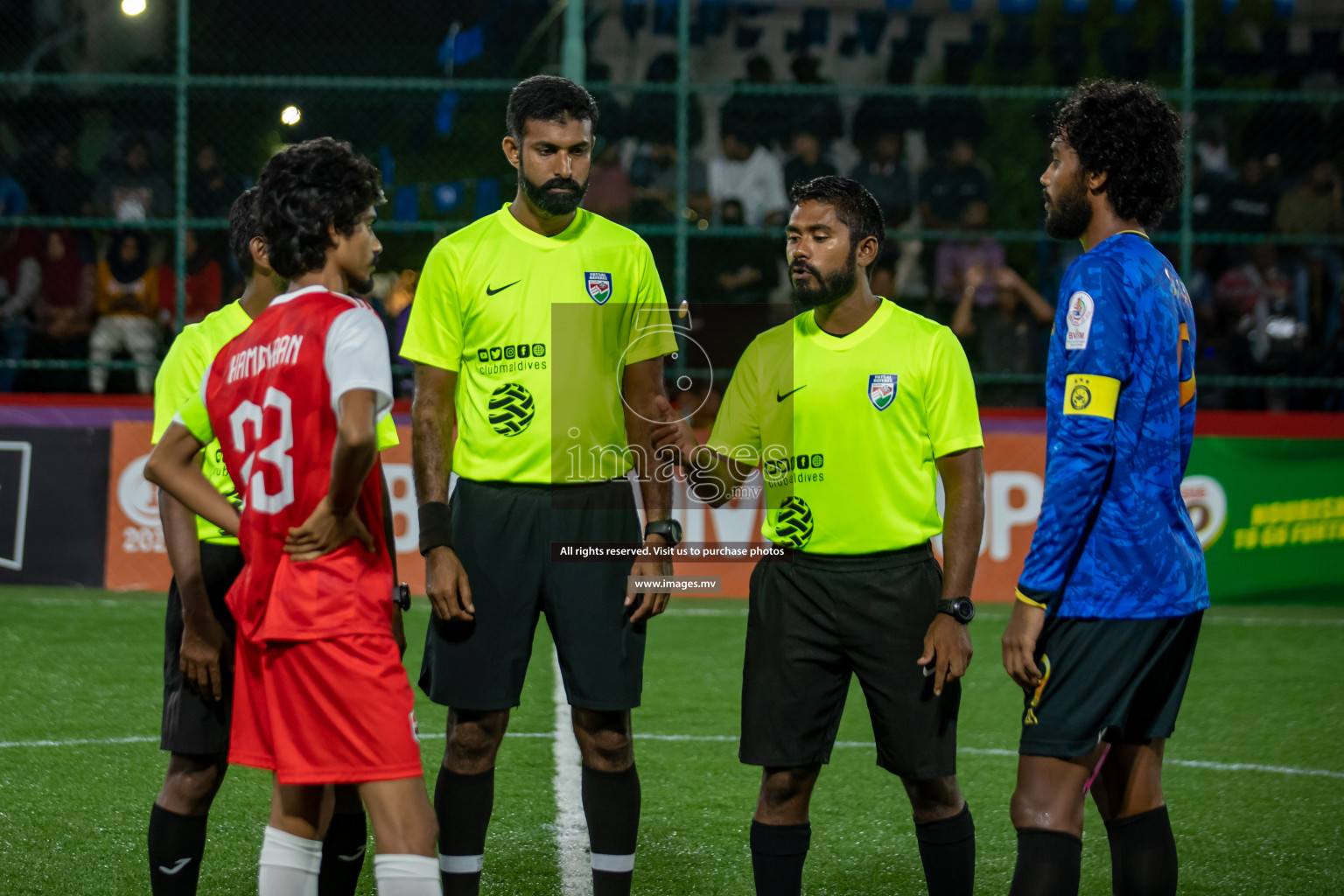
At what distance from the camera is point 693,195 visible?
13.4 m

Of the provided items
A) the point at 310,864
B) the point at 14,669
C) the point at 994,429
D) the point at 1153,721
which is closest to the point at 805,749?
the point at 1153,721

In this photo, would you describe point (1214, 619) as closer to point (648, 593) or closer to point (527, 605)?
point (648, 593)

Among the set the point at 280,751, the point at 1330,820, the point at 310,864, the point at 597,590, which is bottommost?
the point at 1330,820

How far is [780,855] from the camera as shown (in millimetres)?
3852

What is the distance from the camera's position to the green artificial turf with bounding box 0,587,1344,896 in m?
4.75

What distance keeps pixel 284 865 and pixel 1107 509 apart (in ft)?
6.77

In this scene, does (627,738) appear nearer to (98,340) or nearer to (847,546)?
(847,546)

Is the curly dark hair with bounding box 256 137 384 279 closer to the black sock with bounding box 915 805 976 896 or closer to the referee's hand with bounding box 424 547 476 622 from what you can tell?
the referee's hand with bounding box 424 547 476 622

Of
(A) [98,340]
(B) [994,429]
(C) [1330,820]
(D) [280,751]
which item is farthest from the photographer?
(A) [98,340]

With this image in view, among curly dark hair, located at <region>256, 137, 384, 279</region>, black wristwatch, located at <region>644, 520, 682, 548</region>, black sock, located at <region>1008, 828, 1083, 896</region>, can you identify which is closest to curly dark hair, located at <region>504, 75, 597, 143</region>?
curly dark hair, located at <region>256, 137, 384, 279</region>

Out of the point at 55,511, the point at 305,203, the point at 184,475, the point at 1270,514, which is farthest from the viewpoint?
the point at 1270,514

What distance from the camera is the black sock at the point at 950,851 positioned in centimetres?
385

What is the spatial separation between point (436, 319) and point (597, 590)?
2.92ft

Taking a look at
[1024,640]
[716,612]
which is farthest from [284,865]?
[716,612]
